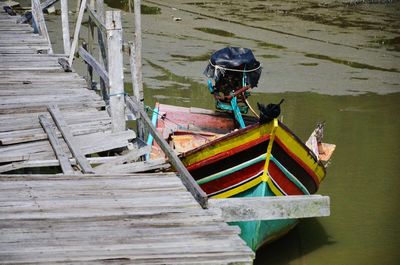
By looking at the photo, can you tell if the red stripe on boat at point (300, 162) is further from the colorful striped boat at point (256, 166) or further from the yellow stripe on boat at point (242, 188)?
the yellow stripe on boat at point (242, 188)

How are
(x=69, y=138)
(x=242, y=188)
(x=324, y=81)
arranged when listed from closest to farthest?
(x=69, y=138)
(x=242, y=188)
(x=324, y=81)

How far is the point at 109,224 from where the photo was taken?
4645mm

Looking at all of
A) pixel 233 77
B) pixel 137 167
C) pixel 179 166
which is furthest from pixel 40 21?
pixel 179 166

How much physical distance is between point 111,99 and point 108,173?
103cm

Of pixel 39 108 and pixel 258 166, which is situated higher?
pixel 39 108

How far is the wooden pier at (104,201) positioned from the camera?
167 inches

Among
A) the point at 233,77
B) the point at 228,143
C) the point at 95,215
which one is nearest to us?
the point at 95,215

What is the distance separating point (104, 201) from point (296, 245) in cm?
321

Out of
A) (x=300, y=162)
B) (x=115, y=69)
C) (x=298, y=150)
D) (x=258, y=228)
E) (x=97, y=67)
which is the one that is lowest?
(x=258, y=228)

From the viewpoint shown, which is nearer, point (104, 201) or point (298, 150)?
point (104, 201)

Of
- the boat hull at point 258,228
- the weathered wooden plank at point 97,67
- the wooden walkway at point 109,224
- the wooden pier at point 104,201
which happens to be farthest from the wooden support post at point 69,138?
the boat hull at point 258,228

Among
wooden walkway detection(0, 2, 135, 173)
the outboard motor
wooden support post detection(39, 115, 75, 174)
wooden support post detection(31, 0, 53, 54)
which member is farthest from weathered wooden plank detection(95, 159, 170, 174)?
wooden support post detection(31, 0, 53, 54)

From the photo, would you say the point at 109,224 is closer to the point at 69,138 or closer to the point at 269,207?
the point at 269,207

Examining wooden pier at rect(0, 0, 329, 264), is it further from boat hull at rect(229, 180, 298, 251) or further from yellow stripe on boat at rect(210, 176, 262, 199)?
boat hull at rect(229, 180, 298, 251)
